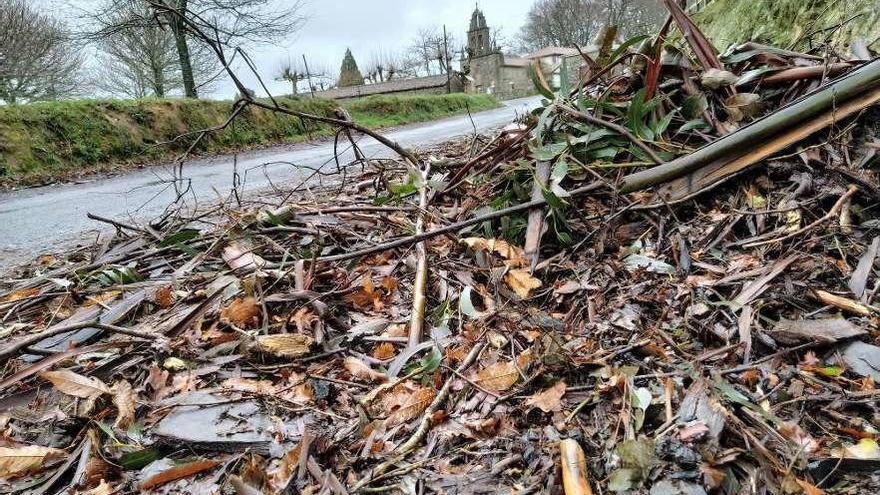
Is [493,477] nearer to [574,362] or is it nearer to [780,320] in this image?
[574,362]

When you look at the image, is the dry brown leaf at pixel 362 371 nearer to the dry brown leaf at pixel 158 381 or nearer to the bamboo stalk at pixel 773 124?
the dry brown leaf at pixel 158 381

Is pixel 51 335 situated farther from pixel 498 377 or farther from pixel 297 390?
pixel 498 377

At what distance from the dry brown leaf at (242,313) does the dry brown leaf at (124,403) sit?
1.20 feet

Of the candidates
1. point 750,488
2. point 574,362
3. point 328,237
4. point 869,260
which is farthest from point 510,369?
point 328,237

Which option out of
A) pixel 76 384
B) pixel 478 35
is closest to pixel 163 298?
pixel 76 384

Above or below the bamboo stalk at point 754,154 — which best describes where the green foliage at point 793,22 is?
above

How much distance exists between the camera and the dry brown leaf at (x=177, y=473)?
1.06m

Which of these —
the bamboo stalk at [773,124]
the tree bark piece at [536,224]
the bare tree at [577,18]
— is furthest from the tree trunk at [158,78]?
the bare tree at [577,18]

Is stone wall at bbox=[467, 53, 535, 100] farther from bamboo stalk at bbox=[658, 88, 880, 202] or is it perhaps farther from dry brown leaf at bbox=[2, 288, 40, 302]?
dry brown leaf at bbox=[2, 288, 40, 302]

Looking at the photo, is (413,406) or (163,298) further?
(163,298)

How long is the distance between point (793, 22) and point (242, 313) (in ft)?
12.2

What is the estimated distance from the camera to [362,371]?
1.44 m

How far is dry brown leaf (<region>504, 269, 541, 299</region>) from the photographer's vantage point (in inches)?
68.4

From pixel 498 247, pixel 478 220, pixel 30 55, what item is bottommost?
pixel 498 247
